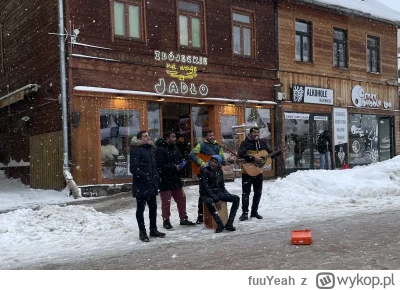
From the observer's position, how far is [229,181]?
15.3 m

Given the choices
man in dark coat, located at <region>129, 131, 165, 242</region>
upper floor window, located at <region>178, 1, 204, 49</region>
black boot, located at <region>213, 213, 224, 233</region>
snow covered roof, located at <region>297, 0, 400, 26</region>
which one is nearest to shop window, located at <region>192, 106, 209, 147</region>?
upper floor window, located at <region>178, 1, 204, 49</region>

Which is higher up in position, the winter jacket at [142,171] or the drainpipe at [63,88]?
the drainpipe at [63,88]

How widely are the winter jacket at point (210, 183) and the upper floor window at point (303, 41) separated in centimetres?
1162

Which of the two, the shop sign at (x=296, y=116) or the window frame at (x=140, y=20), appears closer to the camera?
the window frame at (x=140, y=20)

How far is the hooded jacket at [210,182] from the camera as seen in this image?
321 inches

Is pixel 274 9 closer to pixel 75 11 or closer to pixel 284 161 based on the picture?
pixel 284 161

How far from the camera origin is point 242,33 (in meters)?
17.2

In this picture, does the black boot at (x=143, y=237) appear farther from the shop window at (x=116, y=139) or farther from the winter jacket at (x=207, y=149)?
the shop window at (x=116, y=139)

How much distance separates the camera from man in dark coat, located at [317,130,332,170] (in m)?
18.4

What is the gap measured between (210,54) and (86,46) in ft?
14.1

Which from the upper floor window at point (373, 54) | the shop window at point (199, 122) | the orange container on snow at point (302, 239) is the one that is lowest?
the orange container on snow at point (302, 239)

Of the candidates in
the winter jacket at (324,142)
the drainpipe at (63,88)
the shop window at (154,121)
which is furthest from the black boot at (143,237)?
the winter jacket at (324,142)

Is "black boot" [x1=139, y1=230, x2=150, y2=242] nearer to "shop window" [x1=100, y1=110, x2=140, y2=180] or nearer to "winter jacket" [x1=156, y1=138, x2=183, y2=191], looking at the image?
"winter jacket" [x1=156, y1=138, x2=183, y2=191]

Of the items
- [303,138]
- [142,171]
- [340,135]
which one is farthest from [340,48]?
[142,171]
